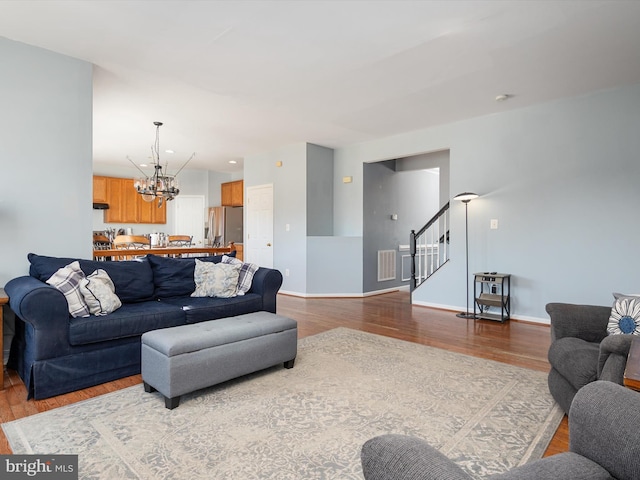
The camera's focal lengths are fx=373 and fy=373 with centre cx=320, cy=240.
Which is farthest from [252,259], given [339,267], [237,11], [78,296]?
[237,11]

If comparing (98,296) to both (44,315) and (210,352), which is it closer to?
(44,315)

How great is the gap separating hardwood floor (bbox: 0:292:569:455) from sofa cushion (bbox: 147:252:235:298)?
1.02 meters

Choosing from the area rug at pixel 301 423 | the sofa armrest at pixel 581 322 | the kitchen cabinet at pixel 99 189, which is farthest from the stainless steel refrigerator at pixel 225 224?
the sofa armrest at pixel 581 322

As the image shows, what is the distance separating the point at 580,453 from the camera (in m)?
1.10

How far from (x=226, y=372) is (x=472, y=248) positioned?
398cm

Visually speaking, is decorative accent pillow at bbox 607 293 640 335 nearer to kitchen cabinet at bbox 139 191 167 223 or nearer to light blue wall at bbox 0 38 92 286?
light blue wall at bbox 0 38 92 286

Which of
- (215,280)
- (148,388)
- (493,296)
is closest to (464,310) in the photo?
(493,296)

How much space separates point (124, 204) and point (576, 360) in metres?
9.09

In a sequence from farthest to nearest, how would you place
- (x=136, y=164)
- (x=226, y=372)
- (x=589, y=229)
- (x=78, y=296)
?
(x=136, y=164) < (x=589, y=229) < (x=78, y=296) < (x=226, y=372)

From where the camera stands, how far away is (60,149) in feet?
11.1

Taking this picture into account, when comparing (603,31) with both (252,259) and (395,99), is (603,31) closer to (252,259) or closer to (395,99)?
(395,99)

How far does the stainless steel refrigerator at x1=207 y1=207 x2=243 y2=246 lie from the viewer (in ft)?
30.9

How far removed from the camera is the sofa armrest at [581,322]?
7.66 ft

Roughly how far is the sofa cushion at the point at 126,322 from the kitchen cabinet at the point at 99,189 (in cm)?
617
